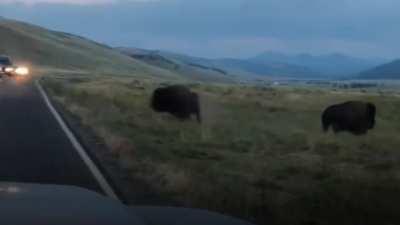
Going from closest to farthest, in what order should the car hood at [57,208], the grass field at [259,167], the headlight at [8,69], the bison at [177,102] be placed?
the car hood at [57,208] < the grass field at [259,167] < the bison at [177,102] < the headlight at [8,69]

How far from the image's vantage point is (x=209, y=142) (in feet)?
69.2

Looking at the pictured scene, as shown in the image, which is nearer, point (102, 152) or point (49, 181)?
point (49, 181)

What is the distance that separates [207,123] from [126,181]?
16.9 metres

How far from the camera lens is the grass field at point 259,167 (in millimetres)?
10583

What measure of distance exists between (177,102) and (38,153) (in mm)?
15926

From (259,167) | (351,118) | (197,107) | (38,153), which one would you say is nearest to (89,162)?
(38,153)

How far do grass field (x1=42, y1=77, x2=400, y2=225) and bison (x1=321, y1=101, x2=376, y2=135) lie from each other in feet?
1.81

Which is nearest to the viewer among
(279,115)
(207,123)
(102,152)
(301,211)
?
(301,211)

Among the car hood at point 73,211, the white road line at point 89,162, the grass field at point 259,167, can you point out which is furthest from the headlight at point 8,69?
the car hood at point 73,211

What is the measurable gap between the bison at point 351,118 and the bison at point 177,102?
15.5 ft

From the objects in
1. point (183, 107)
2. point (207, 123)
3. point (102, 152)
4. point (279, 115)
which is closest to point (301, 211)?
point (102, 152)

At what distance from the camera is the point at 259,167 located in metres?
15.9

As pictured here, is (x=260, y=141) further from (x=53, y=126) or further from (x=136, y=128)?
(x=53, y=126)

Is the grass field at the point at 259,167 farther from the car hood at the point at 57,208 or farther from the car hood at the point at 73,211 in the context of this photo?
the car hood at the point at 57,208
